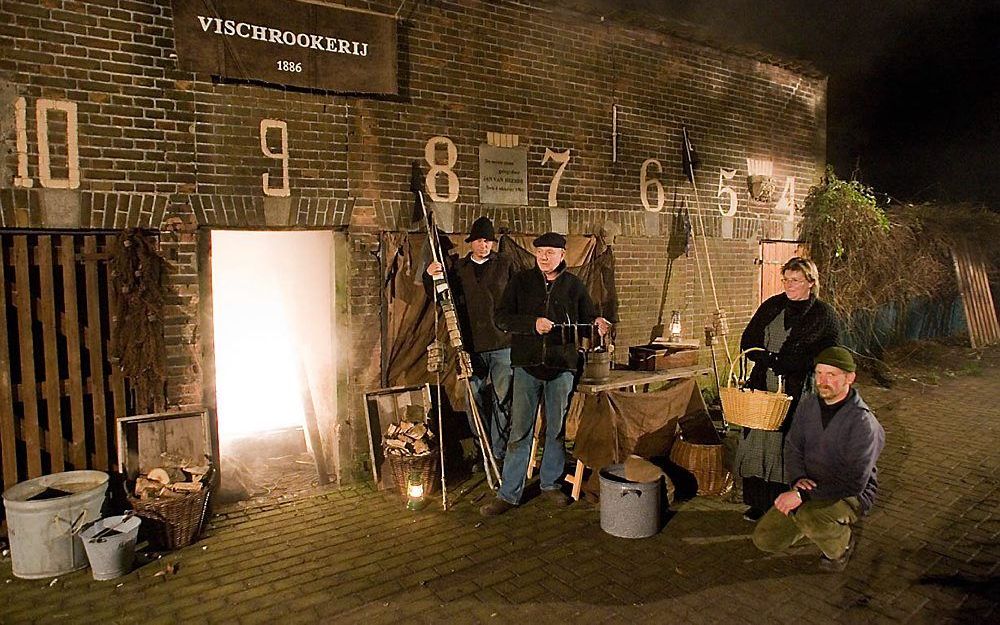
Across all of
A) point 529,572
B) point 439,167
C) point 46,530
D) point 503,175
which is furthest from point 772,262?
point 46,530

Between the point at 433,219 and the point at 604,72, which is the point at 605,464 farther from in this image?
the point at 604,72

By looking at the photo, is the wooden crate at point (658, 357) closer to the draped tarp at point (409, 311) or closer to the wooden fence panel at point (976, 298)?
the draped tarp at point (409, 311)

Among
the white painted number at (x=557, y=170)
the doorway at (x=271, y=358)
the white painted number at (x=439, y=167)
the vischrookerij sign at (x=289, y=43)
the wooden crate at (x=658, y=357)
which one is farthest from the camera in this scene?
A: the white painted number at (x=557, y=170)

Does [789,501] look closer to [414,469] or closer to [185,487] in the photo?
[414,469]

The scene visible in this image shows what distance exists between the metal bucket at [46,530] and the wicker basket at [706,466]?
16.6 feet

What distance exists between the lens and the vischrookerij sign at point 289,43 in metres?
5.83

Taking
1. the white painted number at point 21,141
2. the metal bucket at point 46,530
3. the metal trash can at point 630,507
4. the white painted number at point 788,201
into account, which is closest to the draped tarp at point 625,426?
the metal trash can at point 630,507

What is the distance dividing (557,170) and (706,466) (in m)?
3.95

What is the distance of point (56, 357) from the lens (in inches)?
216

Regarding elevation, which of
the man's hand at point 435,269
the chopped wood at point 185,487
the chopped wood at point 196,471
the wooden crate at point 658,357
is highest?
the man's hand at point 435,269

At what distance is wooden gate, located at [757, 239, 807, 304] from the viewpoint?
10742mm

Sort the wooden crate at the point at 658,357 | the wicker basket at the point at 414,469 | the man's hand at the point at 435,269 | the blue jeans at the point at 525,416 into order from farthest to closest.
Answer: the wooden crate at the point at 658,357 < the man's hand at the point at 435,269 < the wicker basket at the point at 414,469 < the blue jeans at the point at 525,416

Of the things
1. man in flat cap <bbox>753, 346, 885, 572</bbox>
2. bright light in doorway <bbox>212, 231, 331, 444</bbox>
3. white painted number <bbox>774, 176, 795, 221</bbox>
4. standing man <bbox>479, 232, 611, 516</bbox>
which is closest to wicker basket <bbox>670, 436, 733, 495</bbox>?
standing man <bbox>479, 232, 611, 516</bbox>

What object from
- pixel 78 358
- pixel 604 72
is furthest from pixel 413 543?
pixel 604 72
